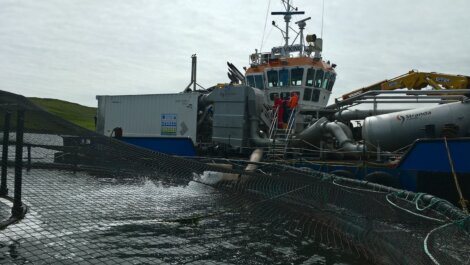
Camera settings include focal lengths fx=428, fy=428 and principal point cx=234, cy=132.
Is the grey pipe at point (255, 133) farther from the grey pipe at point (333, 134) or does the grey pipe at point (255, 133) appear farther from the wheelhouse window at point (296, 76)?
the wheelhouse window at point (296, 76)

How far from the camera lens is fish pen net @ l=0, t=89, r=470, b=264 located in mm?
4660

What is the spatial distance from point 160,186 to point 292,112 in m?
6.93

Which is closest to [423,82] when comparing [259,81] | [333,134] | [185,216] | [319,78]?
[333,134]

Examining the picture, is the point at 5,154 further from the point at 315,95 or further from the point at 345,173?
the point at 315,95

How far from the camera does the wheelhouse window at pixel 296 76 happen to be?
54.9 ft

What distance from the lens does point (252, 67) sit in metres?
18.0

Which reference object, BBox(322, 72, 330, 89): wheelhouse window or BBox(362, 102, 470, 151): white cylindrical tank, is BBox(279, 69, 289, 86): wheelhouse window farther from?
BBox(362, 102, 470, 151): white cylindrical tank

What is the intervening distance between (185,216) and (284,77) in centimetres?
1101

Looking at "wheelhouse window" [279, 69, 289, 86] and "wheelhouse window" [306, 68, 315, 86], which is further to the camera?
"wheelhouse window" [279, 69, 289, 86]

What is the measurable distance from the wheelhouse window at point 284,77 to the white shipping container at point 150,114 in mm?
3829

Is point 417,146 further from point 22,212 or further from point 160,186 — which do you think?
point 22,212

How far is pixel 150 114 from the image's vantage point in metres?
15.9

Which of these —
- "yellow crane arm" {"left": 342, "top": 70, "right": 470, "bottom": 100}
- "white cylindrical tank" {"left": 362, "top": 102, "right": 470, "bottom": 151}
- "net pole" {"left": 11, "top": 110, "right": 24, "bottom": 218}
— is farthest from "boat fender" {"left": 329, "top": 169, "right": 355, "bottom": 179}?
"net pole" {"left": 11, "top": 110, "right": 24, "bottom": 218}

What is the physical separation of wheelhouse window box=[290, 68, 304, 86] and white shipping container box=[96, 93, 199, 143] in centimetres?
413
